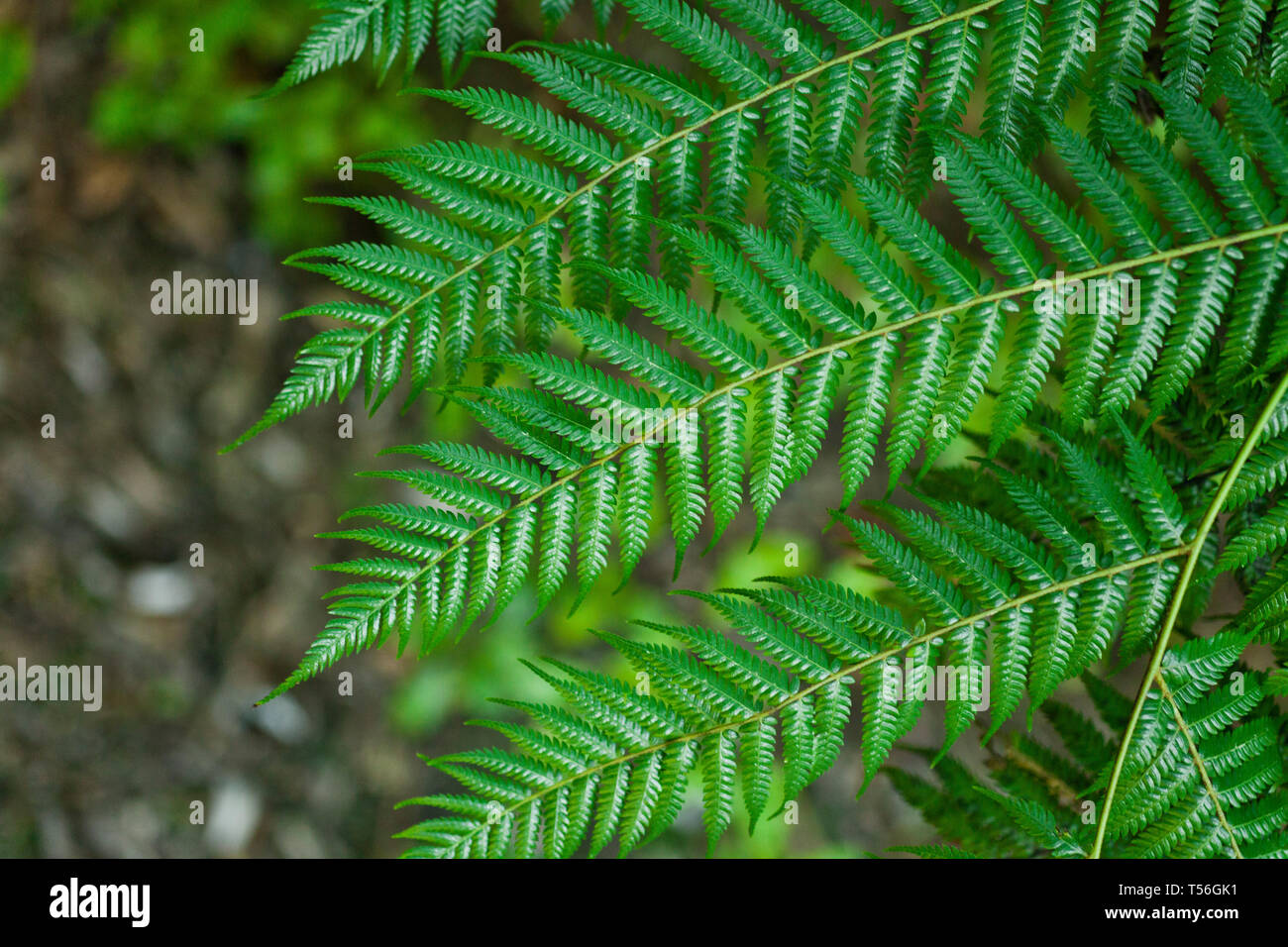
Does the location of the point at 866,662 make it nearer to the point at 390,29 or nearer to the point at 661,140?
the point at 661,140

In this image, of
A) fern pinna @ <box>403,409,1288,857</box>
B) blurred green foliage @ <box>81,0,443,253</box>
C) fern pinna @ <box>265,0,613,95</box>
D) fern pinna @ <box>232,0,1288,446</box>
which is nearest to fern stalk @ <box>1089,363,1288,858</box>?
fern pinna @ <box>403,409,1288,857</box>

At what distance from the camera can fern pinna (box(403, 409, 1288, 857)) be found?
1.30 m

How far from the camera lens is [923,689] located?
132 cm

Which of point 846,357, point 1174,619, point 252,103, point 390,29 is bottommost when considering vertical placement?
point 1174,619

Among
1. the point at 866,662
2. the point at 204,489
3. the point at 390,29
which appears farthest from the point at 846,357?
the point at 204,489

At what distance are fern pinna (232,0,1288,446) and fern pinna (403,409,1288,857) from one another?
1.74 ft

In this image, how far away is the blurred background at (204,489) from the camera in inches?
106

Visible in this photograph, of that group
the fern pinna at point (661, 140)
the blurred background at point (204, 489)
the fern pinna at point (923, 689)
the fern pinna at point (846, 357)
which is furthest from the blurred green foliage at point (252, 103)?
the fern pinna at point (923, 689)

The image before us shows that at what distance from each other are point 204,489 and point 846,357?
2.43 m

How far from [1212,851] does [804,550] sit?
69.6 inches

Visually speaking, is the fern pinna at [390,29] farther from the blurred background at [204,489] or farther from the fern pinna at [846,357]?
the blurred background at [204,489]
